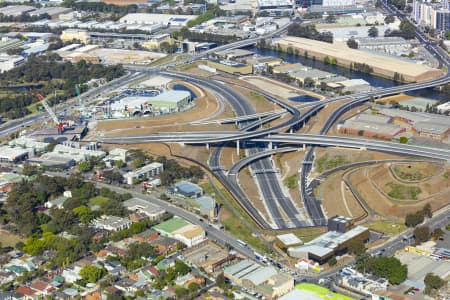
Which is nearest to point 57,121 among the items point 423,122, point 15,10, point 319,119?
point 319,119

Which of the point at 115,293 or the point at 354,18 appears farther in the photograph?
the point at 354,18

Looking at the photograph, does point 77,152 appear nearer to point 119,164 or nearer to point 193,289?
point 119,164

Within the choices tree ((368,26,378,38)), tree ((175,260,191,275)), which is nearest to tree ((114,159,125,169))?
tree ((175,260,191,275))

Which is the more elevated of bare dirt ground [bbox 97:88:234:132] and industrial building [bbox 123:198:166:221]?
bare dirt ground [bbox 97:88:234:132]

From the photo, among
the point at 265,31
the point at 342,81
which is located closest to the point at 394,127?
the point at 342,81

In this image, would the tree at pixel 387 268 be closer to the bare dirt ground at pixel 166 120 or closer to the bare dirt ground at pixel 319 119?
the bare dirt ground at pixel 319 119

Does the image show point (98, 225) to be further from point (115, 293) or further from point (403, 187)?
point (403, 187)

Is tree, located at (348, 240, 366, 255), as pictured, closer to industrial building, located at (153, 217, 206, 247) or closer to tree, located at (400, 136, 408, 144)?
industrial building, located at (153, 217, 206, 247)
